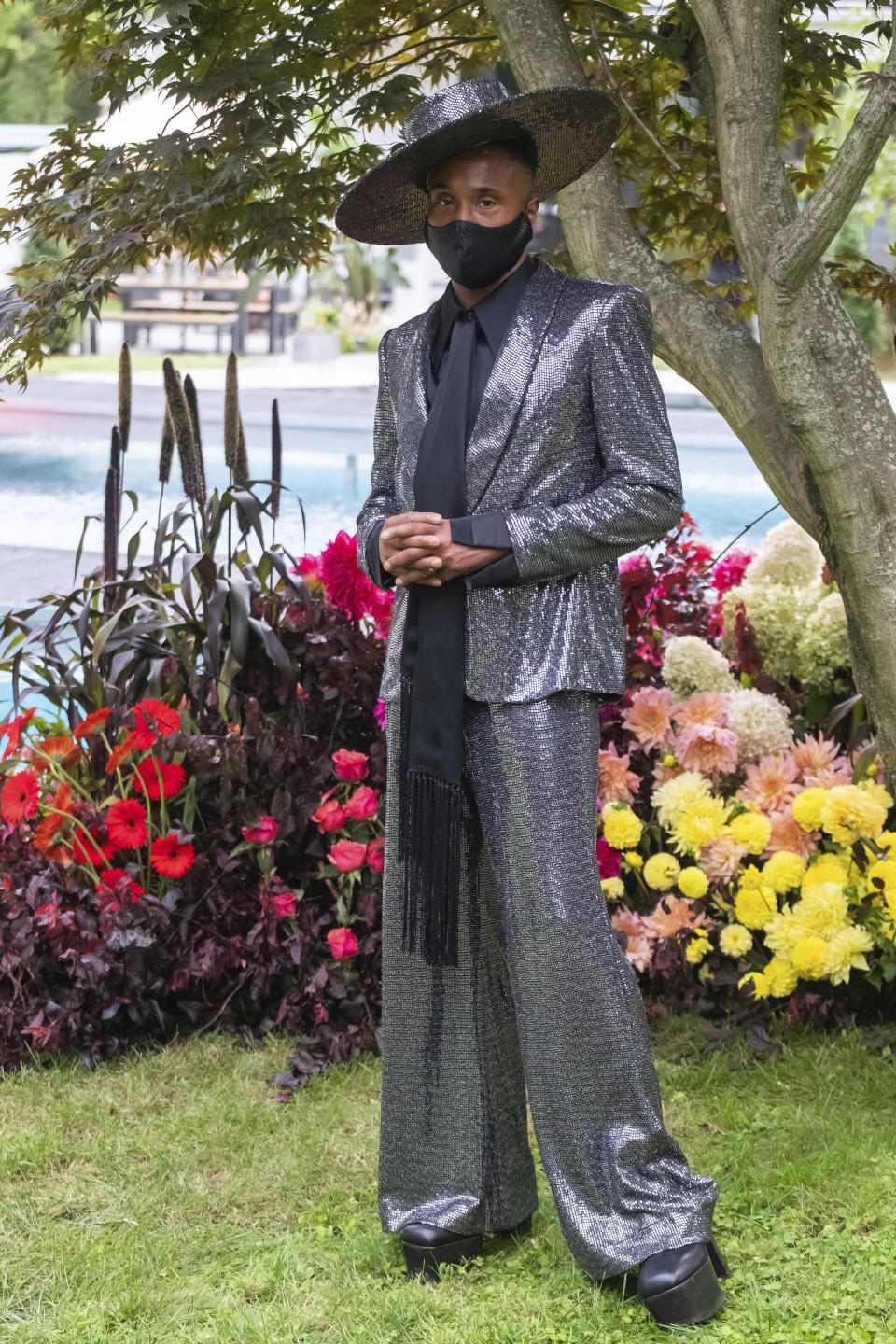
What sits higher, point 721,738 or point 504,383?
point 504,383

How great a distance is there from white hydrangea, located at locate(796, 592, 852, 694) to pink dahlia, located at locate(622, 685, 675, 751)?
36cm

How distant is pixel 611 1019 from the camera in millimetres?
1961

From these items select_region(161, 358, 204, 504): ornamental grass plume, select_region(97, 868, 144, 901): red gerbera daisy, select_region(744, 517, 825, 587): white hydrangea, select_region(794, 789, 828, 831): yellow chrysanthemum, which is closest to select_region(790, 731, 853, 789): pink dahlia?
select_region(794, 789, 828, 831): yellow chrysanthemum

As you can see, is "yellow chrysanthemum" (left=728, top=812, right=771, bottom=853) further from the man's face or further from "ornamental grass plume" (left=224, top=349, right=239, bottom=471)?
"ornamental grass plume" (left=224, top=349, right=239, bottom=471)

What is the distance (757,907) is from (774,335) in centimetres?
113

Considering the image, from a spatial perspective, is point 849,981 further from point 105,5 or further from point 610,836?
point 105,5

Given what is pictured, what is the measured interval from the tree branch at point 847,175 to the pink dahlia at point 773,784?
1106mm

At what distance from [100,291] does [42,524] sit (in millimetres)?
9086

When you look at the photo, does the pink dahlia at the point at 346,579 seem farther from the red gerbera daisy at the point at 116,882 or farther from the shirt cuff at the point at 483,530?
the shirt cuff at the point at 483,530

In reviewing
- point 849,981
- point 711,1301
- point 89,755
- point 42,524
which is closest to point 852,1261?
point 711,1301

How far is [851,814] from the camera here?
8.91 ft

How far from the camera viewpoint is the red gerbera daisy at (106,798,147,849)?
3.01 meters

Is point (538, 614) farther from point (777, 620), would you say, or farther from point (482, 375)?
point (777, 620)

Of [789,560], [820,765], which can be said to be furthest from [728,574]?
[820,765]
